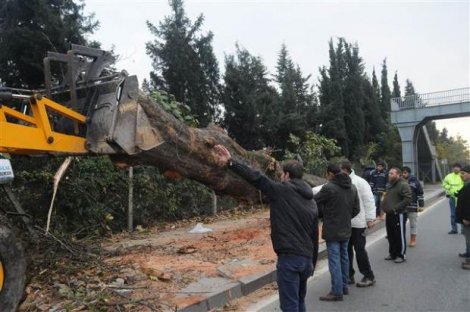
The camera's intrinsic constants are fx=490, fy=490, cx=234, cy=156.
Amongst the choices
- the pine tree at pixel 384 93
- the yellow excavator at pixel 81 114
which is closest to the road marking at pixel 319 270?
the yellow excavator at pixel 81 114

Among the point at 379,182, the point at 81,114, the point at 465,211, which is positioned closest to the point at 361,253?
the point at 465,211

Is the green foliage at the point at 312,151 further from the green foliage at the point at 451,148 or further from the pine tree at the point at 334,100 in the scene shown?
the green foliage at the point at 451,148

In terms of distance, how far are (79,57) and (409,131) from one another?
110ft

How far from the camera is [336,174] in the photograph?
21.5 ft

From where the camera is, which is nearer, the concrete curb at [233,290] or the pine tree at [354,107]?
the concrete curb at [233,290]

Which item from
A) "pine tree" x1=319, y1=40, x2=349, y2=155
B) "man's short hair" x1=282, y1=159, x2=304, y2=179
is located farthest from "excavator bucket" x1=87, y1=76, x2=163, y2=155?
"pine tree" x1=319, y1=40, x2=349, y2=155

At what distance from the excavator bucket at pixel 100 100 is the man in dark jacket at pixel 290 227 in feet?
6.53

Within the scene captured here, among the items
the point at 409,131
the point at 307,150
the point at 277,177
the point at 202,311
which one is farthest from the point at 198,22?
the point at 409,131

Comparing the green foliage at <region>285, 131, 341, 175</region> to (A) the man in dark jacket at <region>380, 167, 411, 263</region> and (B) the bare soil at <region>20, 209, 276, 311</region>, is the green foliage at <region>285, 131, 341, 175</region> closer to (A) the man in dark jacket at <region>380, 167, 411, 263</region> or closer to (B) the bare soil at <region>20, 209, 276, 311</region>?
(B) the bare soil at <region>20, 209, 276, 311</region>

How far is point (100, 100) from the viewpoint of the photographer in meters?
6.11

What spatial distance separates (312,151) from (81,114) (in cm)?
1937

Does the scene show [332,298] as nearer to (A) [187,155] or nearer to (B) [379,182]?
(A) [187,155]

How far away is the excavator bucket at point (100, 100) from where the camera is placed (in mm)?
5953

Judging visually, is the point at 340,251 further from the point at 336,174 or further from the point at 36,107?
the point at 36,107
